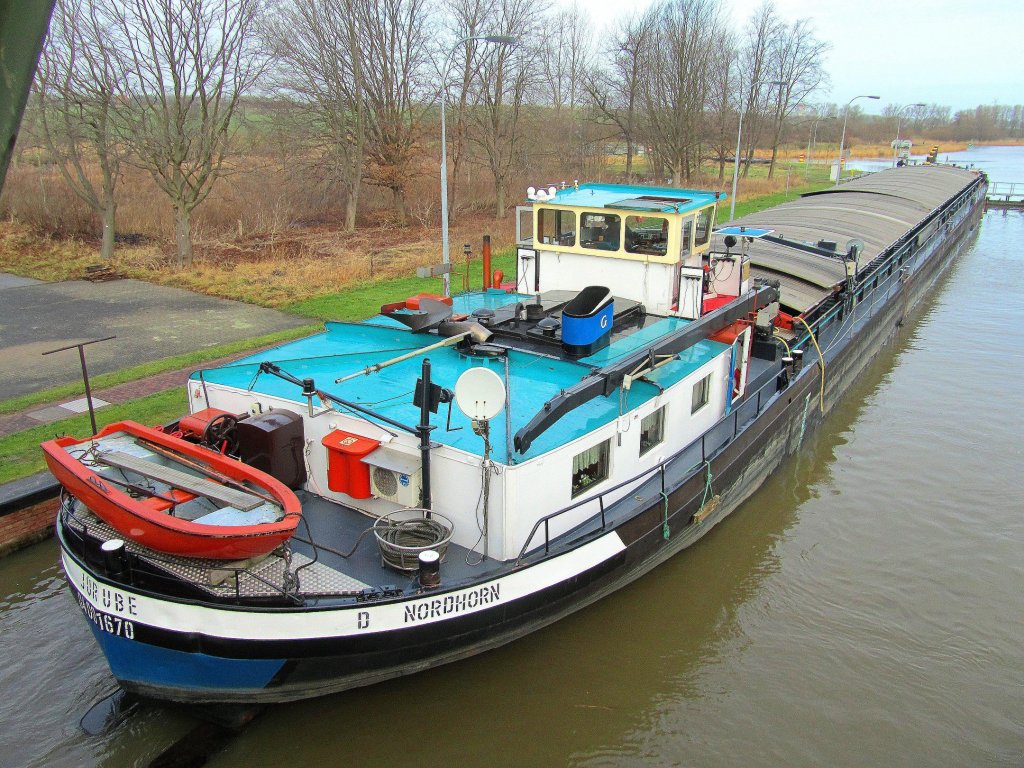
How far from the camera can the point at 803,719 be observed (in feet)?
24.3

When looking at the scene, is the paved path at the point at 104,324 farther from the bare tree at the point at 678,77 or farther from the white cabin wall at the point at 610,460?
the bare tree at the point at 678,77

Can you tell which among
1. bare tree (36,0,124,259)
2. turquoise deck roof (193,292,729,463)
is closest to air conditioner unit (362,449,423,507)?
turquoise deck roof (193,292,729,463)

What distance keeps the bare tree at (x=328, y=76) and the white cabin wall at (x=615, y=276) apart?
23847 millimetres

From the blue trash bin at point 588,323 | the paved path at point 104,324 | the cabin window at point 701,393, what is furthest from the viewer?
the paved path at point 104,324

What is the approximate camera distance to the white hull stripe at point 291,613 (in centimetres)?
614

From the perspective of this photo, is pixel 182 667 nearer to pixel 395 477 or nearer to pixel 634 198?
pixel 395 477

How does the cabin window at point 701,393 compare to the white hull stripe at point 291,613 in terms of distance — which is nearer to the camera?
the white hull stripe at point 291,613

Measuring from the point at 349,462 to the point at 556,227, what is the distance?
17.9 feet

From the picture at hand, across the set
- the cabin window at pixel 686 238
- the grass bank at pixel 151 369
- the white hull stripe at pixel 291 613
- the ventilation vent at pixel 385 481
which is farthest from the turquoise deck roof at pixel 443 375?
the grass bank at pixel 151 369

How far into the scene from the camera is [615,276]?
37.0 feet

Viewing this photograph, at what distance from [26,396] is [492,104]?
1069 inches

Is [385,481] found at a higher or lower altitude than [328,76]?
lower

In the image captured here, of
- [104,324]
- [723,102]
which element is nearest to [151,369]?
[104,324]

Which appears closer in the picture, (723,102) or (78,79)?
(78,79)
